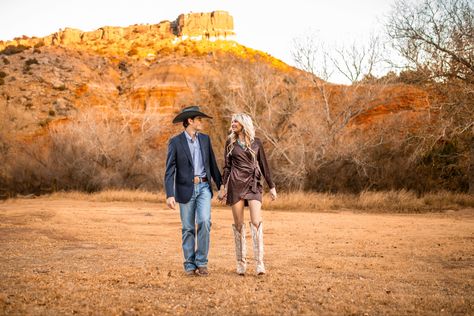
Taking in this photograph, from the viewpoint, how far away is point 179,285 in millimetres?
6613

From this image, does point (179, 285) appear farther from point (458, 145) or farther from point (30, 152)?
point (30, 152)

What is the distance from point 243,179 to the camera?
23.6 feet

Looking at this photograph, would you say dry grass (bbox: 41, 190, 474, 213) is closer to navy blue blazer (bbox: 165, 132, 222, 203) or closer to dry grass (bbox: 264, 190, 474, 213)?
dry grass (bbox: 264, 190, 474, 213)

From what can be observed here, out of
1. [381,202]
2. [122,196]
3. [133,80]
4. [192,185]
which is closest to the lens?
[192,185]

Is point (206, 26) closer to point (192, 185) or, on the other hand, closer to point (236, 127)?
point (236, 127)

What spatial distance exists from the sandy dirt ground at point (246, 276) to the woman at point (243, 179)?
54 centimetres

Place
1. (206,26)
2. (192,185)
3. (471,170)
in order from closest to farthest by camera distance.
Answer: (192,185) → (471,170) → (206,26)

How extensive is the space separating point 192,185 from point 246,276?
150 centimetres

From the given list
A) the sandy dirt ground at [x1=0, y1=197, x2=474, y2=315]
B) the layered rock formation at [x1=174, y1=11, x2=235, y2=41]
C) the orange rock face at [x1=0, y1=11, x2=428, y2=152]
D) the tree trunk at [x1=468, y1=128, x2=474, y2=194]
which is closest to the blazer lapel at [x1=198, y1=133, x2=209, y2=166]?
the sandy dirt ground at [x1=0, y1=197, x2=474, y2=315]

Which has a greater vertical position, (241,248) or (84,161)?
(84,161)

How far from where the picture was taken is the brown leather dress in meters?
7.16

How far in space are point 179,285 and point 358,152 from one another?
20594 mm

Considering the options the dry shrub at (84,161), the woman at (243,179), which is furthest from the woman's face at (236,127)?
the dry shrub at (84,161)

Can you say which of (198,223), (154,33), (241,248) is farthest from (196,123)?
(154,33)
